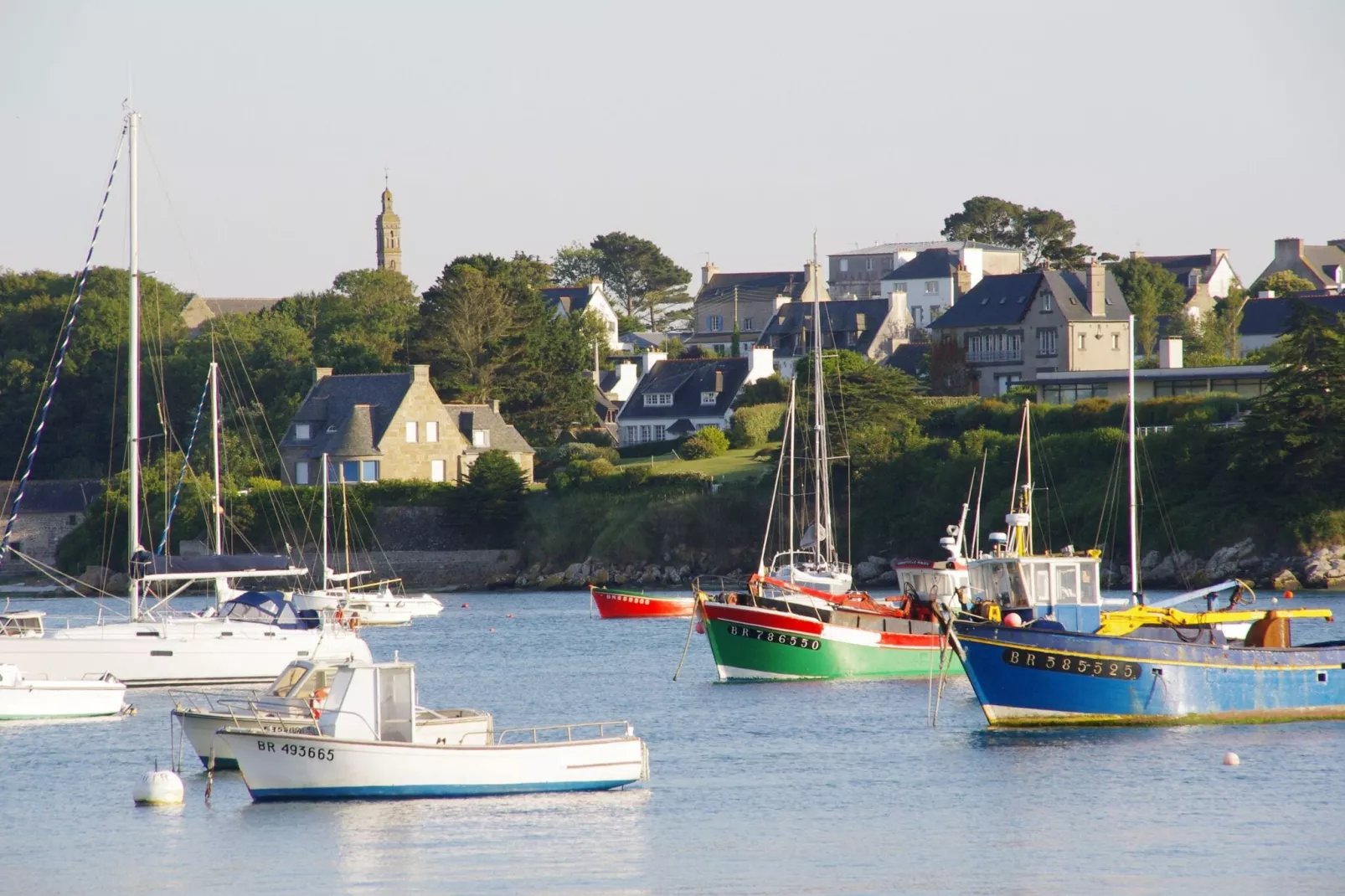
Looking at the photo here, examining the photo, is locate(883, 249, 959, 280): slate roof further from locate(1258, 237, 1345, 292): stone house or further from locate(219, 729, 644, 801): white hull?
locate(219, 729, 644, 801): white hull

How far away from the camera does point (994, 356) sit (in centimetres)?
10838

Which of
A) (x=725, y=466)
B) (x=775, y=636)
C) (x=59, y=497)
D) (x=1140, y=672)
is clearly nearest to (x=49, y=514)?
(x=59, y=497)

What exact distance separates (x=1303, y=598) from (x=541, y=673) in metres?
31.1

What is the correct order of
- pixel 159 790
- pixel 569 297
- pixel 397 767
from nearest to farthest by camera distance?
pixel 397 767 < pixel 159 790 < pixel 569 297

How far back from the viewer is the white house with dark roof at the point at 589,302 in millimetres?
145000

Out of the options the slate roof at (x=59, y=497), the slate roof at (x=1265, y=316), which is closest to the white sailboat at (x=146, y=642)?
the slate roof at (x=59, y=497)

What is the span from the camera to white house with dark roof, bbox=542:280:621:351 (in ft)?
476

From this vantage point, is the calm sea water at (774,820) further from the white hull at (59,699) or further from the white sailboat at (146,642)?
the white sailboat at (146,642)

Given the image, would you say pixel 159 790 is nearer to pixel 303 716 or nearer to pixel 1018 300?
pixel 303 716

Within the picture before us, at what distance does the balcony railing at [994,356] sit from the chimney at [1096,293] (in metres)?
4.59

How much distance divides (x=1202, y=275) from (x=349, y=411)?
70.8 metres

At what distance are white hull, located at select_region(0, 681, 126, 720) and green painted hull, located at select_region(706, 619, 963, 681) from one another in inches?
553

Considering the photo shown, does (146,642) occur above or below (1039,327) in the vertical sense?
below

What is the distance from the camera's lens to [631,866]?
2416 cm
